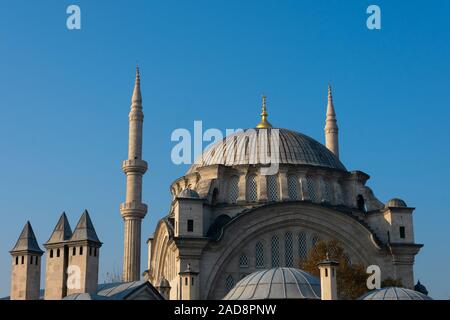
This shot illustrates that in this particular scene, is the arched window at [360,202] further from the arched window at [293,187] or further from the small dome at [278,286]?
the small dome at [278,286]

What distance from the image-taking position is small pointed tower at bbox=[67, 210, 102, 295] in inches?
1073

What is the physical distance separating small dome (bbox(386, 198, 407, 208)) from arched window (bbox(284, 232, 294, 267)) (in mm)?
5033

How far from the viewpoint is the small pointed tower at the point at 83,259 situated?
89.5 feet

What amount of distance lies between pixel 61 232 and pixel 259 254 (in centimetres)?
1008

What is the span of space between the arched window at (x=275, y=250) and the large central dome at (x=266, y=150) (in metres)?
4.39

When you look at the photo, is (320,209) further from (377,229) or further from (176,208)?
(176,208)

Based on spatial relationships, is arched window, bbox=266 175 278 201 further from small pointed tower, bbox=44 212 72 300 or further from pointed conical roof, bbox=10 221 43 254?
pointed conical roof, bbox=10 221 43 254

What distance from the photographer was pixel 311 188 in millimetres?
38844

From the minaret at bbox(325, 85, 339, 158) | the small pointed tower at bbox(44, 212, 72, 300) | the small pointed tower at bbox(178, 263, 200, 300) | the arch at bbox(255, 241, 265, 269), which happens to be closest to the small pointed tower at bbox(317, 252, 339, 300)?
the small pointed tower at bbox(178, 263, 200, 300)

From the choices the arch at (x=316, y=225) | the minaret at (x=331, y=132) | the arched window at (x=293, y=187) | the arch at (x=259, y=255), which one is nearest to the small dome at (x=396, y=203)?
the arch at (x=316, y=225)

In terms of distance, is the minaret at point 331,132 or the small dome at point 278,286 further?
the minaret at point 331,132

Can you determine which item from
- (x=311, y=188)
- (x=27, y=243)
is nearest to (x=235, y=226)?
(x=311, y=188)
